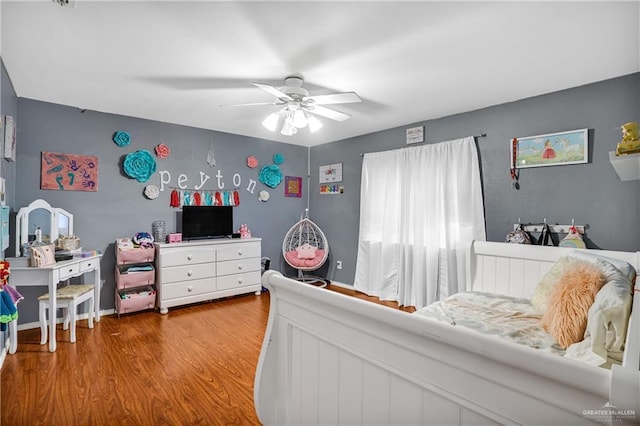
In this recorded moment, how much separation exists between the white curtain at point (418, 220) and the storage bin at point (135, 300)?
2.65 metres

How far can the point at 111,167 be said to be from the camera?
3625 mm

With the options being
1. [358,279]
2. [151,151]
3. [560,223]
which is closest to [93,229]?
[151,151]

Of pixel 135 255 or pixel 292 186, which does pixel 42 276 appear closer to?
pixel 135 255

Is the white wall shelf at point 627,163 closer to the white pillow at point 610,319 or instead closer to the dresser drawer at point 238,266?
the white pillow at point 610,319

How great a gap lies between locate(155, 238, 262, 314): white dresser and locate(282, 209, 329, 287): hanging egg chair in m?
0.60

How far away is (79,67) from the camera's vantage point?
2.41 meters

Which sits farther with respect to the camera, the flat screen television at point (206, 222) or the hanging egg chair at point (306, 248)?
the hanging egg chair at point (306, 248)

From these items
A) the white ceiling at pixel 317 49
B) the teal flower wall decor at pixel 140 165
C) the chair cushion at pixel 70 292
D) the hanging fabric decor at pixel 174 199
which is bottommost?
the chair cushion at pixel 70 292

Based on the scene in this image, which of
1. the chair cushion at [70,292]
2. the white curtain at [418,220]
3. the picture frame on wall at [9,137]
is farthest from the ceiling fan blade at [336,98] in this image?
Answer: the chair cushion at [70,292]

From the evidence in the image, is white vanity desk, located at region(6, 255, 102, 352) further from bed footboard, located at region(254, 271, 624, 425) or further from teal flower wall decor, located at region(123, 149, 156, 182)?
bed footboard, located at region(254, 271, 624, 425)

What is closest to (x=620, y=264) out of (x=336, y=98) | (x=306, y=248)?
(x=336, y=98)

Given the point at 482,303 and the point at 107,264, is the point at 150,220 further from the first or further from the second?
the point at 482,303

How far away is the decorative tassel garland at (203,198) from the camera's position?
4.07 m

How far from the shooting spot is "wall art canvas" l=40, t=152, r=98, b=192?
3.24 metres
